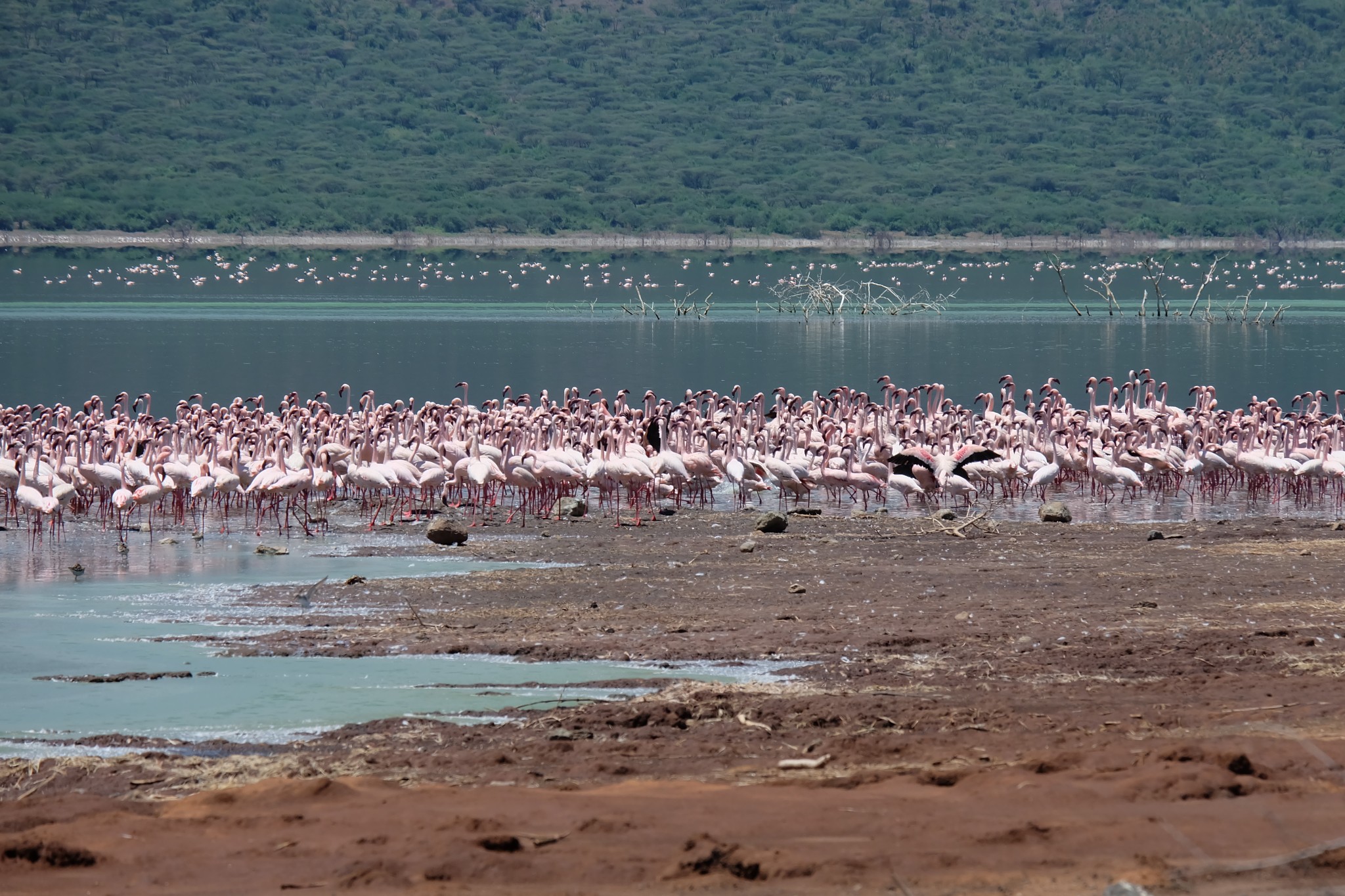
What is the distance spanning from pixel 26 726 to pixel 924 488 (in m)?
12.6

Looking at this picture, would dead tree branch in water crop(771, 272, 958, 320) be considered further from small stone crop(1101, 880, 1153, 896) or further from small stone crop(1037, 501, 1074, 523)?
small stone crop(1101, 880, 1153, 896)

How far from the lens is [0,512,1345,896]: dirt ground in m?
6.86

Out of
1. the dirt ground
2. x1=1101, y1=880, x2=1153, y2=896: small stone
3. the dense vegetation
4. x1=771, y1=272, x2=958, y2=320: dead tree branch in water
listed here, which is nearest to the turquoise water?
the dirt ground

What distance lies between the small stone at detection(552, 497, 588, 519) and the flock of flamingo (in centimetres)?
23

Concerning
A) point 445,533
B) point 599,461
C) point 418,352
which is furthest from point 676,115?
point 445,533

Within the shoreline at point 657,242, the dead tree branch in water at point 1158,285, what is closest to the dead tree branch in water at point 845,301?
the dead tree branch in water at point 1158,285

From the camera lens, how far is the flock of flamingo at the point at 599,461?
64.7 feet

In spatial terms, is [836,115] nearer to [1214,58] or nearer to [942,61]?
[942,61]

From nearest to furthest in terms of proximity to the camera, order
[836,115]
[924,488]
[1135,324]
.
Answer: [924,488]
[1135,324]
[836,115]

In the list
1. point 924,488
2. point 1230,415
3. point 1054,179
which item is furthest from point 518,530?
point 1054,179

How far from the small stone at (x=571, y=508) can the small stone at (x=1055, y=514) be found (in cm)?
465

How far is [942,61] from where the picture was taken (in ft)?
580

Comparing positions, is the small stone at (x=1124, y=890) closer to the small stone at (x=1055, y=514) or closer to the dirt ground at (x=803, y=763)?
the dirt ground at (x=803, y=763)

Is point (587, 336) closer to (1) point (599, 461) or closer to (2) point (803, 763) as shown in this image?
(1) point (599, 461)
